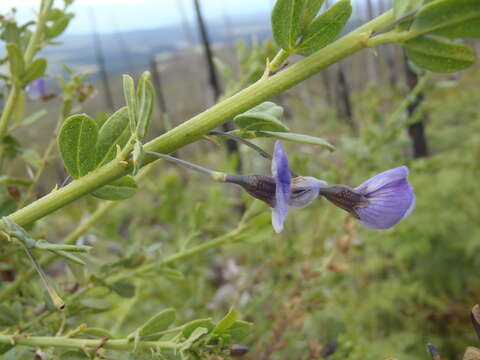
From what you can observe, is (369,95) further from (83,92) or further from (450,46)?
(450,46)

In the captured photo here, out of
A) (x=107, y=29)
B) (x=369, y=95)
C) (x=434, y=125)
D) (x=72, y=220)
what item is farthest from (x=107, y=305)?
(x=107, y=29)

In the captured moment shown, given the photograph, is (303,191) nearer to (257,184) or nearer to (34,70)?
(257,184)

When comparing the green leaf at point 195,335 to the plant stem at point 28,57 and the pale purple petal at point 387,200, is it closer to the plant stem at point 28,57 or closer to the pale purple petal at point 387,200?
the pale purple petal at point 387,200

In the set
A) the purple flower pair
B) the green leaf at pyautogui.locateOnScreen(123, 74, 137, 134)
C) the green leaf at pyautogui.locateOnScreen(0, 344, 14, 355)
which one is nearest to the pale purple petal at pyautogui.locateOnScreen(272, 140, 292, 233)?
the purple flower pair

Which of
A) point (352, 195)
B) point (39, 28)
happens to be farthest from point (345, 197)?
point (39, 28)

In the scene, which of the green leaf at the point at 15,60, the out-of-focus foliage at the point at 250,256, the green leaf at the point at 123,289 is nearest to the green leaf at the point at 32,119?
the out-of-focus foliage at the point at 250,256

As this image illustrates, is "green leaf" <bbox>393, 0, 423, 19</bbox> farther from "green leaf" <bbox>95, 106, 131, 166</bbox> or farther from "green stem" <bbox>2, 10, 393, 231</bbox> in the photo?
"green leaf" <bbox>95, 106, 131, 166</bbox>
